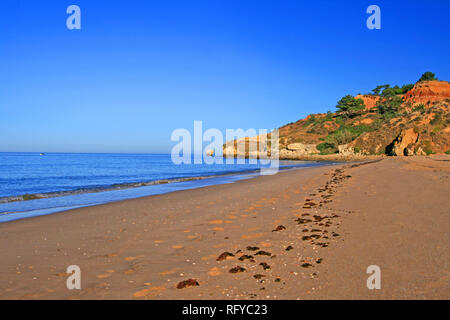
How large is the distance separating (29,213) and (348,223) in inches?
475

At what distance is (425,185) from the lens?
11.3m

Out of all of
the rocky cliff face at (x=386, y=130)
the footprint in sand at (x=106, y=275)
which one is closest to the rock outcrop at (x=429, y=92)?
the rocky cliff face at (x=386, y=130)

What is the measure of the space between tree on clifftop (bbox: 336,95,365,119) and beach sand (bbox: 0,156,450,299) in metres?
→ 102

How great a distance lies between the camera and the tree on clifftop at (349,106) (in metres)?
103

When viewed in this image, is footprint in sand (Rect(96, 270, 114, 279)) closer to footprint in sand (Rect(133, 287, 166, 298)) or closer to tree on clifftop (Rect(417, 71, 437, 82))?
footprint in sand (Rect(133, 287, 166, 298))

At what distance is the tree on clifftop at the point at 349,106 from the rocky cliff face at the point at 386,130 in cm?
185

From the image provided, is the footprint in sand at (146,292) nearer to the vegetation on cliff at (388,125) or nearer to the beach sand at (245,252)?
the beach sand at (245,252)

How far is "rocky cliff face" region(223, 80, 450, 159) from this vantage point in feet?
135

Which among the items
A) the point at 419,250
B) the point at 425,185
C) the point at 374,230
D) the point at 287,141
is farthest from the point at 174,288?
the point at 287,141

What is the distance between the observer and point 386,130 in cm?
5694

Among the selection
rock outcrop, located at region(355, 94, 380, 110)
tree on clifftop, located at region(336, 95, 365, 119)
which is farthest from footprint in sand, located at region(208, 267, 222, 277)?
rock outcrop, located at region(355, 94, 380, 110)

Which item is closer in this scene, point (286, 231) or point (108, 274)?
point (108, 274)
